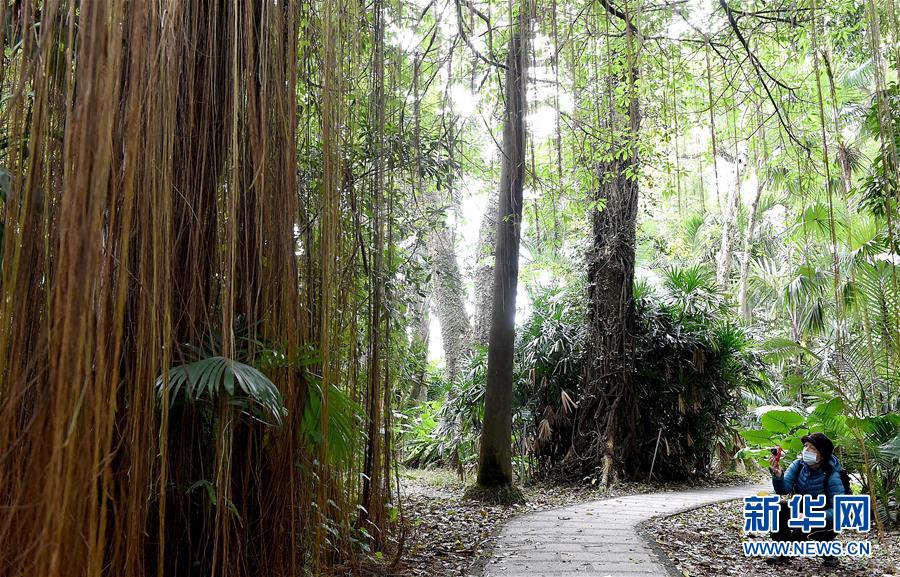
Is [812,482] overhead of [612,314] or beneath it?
beneath

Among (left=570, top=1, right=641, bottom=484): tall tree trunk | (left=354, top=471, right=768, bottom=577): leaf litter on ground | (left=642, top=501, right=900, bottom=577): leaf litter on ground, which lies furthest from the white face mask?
(left=570, top=1, right=641, bottom=484): tall tree trunk

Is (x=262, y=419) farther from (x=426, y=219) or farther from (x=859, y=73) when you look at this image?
(x=859, y=73)

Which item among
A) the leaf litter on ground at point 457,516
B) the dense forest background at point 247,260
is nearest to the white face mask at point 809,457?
the dense forest background at point 247,260

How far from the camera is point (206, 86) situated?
7.33 ft

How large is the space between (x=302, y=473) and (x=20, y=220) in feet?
4.58

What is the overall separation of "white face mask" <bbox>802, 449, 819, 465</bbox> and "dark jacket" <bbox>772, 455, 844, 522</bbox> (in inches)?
1.7

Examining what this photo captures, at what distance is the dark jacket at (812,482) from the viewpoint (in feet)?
12.7

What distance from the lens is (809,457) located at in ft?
12.7

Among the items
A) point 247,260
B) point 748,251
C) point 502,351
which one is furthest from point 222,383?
point 748,251

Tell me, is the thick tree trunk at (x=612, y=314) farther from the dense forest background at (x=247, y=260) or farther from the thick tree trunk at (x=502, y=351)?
the thick tree trunk at (x=502, y=351)

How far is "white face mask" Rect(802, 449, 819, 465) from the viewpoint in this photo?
3.86m

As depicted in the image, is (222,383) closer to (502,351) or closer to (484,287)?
(502,351)

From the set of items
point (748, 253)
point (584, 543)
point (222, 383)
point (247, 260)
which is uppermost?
point (748, 253)

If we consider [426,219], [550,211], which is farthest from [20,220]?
[550,211]
